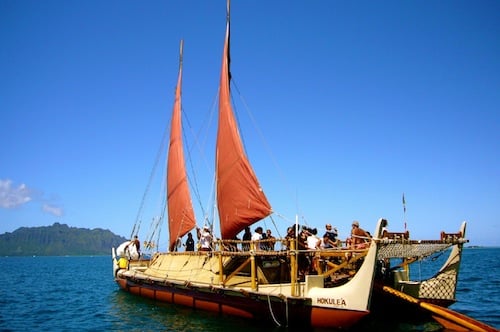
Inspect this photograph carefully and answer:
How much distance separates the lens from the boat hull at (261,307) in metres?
13.7

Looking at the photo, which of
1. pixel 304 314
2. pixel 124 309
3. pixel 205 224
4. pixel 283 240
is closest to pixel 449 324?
pixel 304 314

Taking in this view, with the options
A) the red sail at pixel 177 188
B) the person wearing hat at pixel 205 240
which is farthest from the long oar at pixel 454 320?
the red sail at pixel 177 188

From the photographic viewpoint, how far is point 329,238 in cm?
1778

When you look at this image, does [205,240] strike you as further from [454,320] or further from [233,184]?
[454,320]

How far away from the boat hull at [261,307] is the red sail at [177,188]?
624 cm

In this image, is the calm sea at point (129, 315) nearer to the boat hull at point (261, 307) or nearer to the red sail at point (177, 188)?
the boat hull at point (261, 307)

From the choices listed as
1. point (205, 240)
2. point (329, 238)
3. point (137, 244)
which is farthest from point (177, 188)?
point (329, 238)

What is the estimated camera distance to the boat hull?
13719 millimetres

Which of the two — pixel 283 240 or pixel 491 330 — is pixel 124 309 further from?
pixel 491 330

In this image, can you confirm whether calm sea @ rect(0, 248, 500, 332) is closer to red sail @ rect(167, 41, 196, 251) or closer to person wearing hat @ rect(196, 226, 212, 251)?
person wearing hat @ rect(196, 226, 212, 251)

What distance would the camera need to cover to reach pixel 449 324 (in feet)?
45.7

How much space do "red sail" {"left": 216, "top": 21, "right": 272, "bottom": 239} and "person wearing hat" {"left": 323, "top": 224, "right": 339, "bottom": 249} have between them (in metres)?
2.53

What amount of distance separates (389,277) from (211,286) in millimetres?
7025

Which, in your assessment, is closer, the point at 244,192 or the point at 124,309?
the point at 244,192
